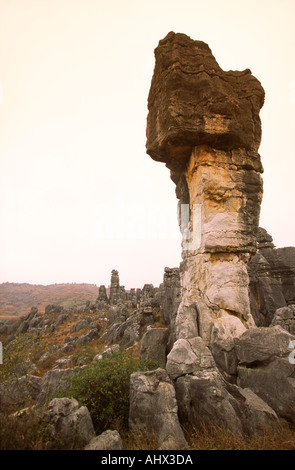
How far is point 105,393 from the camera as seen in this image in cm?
484

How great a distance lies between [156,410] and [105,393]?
4.18 feet

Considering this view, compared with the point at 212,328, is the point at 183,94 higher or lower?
higher

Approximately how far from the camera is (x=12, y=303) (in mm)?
79938

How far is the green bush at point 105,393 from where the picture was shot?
442 centimetres

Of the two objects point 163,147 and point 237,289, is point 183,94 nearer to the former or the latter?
point 163,147

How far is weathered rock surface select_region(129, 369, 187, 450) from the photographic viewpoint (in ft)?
12.4

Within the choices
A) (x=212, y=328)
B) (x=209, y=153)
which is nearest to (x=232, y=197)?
(x=209, y=153)

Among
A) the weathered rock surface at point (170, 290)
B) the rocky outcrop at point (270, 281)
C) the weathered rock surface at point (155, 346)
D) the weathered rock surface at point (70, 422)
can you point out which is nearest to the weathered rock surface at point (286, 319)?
the rocky outcrop at point (270, 281)

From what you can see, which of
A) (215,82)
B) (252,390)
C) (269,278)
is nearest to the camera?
(252,390)

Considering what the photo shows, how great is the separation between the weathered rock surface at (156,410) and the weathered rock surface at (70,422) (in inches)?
34.7

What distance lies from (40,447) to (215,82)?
986 centimetres

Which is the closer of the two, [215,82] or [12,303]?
[215,82]

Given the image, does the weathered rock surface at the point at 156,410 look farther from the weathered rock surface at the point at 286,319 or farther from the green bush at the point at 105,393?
the weathered rock surface at the point at 286,319

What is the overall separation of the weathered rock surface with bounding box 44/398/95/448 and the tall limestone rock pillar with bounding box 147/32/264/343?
12.2 feet
